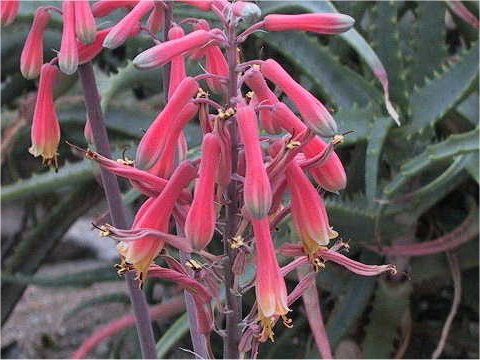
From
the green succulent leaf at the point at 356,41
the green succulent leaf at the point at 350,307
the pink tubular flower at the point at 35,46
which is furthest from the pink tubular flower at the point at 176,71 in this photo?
the green succulent leaf at the point at 350,307

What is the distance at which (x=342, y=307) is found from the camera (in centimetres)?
146

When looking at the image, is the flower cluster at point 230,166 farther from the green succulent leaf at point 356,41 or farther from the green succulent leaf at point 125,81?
the green succulent leaf at point 125,81

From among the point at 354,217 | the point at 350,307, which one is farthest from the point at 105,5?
the point at 350,307

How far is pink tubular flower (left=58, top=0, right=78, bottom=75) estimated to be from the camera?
643 millimetres

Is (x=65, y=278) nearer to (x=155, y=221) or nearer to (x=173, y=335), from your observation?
(x=173, y=335)

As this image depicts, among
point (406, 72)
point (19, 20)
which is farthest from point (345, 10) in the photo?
point (19, 20)

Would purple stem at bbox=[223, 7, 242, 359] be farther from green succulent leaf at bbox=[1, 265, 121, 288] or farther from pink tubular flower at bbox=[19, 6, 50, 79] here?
green succulent leaf at bbox=[1, 265, 121, 288]

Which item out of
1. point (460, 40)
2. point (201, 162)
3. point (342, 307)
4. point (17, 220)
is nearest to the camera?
point (201, 162)

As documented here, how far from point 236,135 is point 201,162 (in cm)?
3

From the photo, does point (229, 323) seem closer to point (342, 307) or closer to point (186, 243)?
point (186, 243)

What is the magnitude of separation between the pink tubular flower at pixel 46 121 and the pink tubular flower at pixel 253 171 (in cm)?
19

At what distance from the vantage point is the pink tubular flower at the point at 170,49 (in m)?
0.58

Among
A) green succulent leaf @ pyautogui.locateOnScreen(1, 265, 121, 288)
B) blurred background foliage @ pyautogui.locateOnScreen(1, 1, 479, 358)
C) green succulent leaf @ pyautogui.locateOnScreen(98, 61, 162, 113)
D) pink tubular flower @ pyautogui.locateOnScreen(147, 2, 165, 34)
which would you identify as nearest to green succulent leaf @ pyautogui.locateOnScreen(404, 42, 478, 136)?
blurred background foliage @ pyautogui.locateOnScreen(1, 1, 479, 358)

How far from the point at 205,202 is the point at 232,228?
41 millimetres
